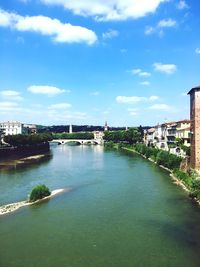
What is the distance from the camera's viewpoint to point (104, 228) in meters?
20.9

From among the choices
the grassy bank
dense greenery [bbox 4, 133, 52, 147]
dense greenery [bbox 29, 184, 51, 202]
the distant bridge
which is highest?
dense greenery [bbox 4, 133, 52, 147]

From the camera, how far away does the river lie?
16.8m

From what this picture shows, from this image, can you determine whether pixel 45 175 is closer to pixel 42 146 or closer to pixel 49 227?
pixel 49 227

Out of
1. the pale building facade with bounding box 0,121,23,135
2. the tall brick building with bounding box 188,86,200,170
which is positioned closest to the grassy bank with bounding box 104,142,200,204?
the tall brick building with bounding box 188,86,200,170

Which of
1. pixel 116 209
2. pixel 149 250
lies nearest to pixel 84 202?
pixel 116 209

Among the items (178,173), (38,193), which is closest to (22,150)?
(178,173)

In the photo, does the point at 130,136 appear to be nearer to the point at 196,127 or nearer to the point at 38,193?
the point at 196,127

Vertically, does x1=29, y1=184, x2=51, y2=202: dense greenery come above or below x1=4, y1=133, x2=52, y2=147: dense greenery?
below

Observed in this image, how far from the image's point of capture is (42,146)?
87625 mm

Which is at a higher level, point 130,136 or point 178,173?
point 130,136

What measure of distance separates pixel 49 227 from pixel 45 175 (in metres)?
21.7

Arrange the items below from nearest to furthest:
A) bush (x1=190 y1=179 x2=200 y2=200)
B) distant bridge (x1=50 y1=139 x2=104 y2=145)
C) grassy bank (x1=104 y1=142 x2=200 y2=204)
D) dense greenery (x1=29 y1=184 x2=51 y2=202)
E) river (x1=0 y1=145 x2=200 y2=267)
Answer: river (x1=0 y1=145 x2=200 y2=267) → bush (x1=190 y1=179 x2=200 y2=200) → grassy bank (x1=104 y1=142 x2=200 y2=204) → dense greenery (x1=29 y1=184 x2=51 y2=202) → distant bridge (x1=50 y1=139 x2=104 y2=145)

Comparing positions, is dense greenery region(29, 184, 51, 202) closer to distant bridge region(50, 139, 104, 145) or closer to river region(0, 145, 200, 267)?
river region(0, 145, 200, 267)

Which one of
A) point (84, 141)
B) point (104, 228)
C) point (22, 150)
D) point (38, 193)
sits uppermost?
point (84, 141)
